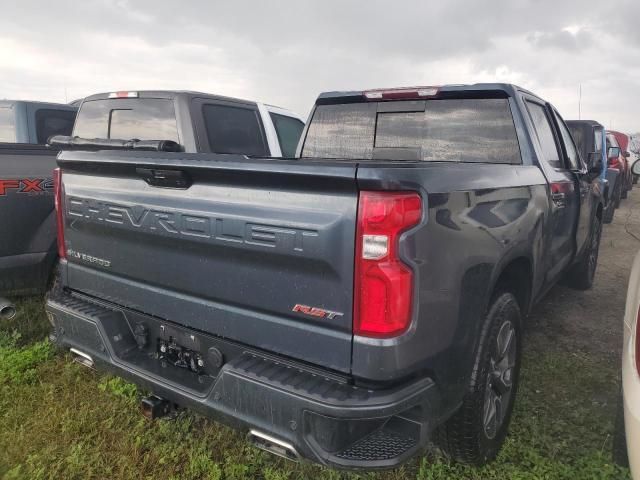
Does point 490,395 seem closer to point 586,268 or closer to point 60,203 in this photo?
point 60,203

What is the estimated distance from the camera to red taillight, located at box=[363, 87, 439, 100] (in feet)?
11.2

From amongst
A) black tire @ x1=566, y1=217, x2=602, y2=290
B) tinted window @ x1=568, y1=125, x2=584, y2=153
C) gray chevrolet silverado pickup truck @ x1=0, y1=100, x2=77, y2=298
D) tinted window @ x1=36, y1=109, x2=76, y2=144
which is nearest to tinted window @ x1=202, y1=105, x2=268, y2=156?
gray chevrolet silverado pickup truck @ x1=0, y1=100, x2=77, y2=298

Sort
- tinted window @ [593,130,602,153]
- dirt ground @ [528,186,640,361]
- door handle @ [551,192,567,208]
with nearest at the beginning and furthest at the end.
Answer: door handle @ [551,192,567,208] < dirt ground @ [528,186,640,361] < tinted window @ [593,130,602,153]

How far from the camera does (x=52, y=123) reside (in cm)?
651

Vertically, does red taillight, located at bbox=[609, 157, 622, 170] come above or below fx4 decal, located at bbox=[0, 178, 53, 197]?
below

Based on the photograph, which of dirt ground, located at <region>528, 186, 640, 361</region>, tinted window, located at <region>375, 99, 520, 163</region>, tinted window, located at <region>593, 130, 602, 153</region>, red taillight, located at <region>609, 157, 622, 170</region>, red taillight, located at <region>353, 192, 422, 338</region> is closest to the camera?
red taillight, located at <region>353, 192, 422, 338</region>

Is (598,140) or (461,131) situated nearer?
(461,131)

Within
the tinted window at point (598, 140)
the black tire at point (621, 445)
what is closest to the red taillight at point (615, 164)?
the tinted window at point (598, 140)

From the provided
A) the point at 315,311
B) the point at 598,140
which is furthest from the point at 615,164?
the point at 315,311

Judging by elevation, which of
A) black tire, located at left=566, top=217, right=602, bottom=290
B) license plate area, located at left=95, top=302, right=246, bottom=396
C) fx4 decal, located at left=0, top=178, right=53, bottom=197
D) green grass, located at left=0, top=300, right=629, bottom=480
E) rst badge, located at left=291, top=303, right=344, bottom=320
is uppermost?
fx4 decal, located at left=0, top=178, right=53, bottom=197

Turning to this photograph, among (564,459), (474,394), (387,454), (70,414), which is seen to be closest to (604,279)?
(564,459)

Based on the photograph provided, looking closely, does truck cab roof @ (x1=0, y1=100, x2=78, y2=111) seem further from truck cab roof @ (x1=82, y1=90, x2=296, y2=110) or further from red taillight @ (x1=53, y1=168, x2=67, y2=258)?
red taillight @ (x1=53, y1=168, x2=67, y2=258)

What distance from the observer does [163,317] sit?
2389mm

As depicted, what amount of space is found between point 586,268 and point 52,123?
654 centimetres
